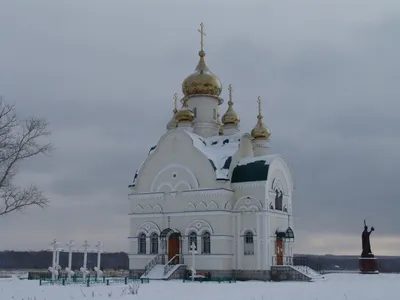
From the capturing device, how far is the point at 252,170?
32125 millimetres

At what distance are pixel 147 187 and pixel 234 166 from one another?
544 centimetres

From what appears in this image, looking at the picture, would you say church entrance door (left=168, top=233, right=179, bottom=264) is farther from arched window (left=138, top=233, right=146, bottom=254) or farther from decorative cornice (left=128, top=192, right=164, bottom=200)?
decorative cornice (left=128, top=192, right=164, bottom=200)

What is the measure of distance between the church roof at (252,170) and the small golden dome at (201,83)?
6336 millimetres

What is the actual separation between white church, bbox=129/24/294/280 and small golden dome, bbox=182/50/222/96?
216 cm

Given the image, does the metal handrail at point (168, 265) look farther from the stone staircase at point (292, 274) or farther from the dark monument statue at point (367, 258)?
the dark monument statue at point (367, 258)

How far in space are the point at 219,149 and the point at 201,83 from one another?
210 inches

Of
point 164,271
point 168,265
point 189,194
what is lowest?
point 164,271

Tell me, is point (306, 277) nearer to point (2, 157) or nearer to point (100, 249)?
point (100, 249)

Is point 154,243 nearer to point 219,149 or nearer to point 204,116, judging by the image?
point 219,149

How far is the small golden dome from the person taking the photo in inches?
1451

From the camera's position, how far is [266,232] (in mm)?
30797

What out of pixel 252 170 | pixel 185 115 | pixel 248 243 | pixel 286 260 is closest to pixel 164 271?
pixel 248 243

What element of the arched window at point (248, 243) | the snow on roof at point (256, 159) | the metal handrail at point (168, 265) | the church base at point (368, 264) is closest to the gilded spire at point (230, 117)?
the snow on roof at point (256, 159)

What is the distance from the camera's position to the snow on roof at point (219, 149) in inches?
1266
